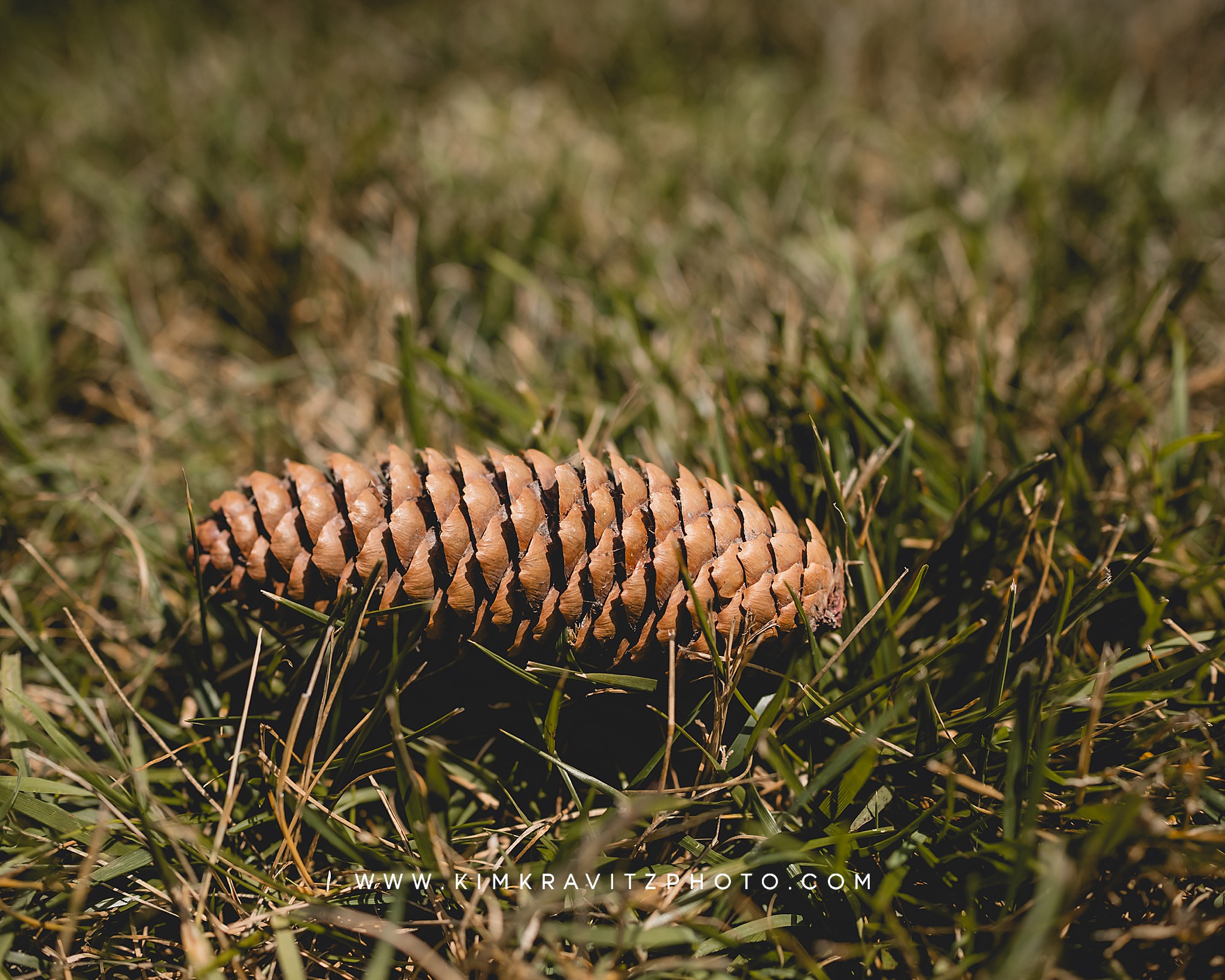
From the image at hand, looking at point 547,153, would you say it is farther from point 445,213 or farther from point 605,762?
point 605,762

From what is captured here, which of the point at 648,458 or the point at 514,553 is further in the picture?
the point at 648,458

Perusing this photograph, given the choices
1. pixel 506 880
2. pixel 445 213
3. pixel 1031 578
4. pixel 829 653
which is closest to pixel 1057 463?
pixel 1031 578

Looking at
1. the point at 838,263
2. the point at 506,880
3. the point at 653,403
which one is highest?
the point at 838,263
